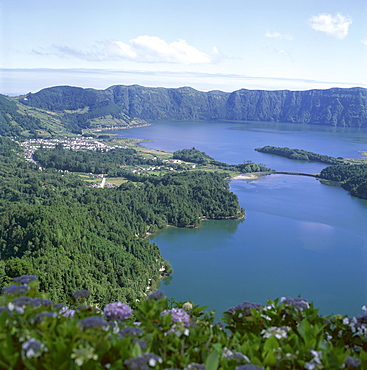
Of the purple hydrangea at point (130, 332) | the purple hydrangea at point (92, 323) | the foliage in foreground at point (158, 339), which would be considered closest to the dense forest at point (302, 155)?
the foliage in foreground at point (158, 339)

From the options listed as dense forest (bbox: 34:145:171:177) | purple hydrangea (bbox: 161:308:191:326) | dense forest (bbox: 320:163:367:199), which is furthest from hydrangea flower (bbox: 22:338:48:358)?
dense forest (bbox: 34:145:171:177)

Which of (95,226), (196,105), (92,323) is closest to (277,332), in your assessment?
(92,323)

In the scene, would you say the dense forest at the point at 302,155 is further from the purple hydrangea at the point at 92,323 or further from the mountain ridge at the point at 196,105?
the purple hydrangea at the point at 92,323

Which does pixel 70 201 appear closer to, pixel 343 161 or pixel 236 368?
pixel 236 368

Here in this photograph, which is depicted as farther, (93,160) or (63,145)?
(63,145)

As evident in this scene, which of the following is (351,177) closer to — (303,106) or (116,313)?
(116,313)

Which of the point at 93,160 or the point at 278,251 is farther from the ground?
the point at 93,160
